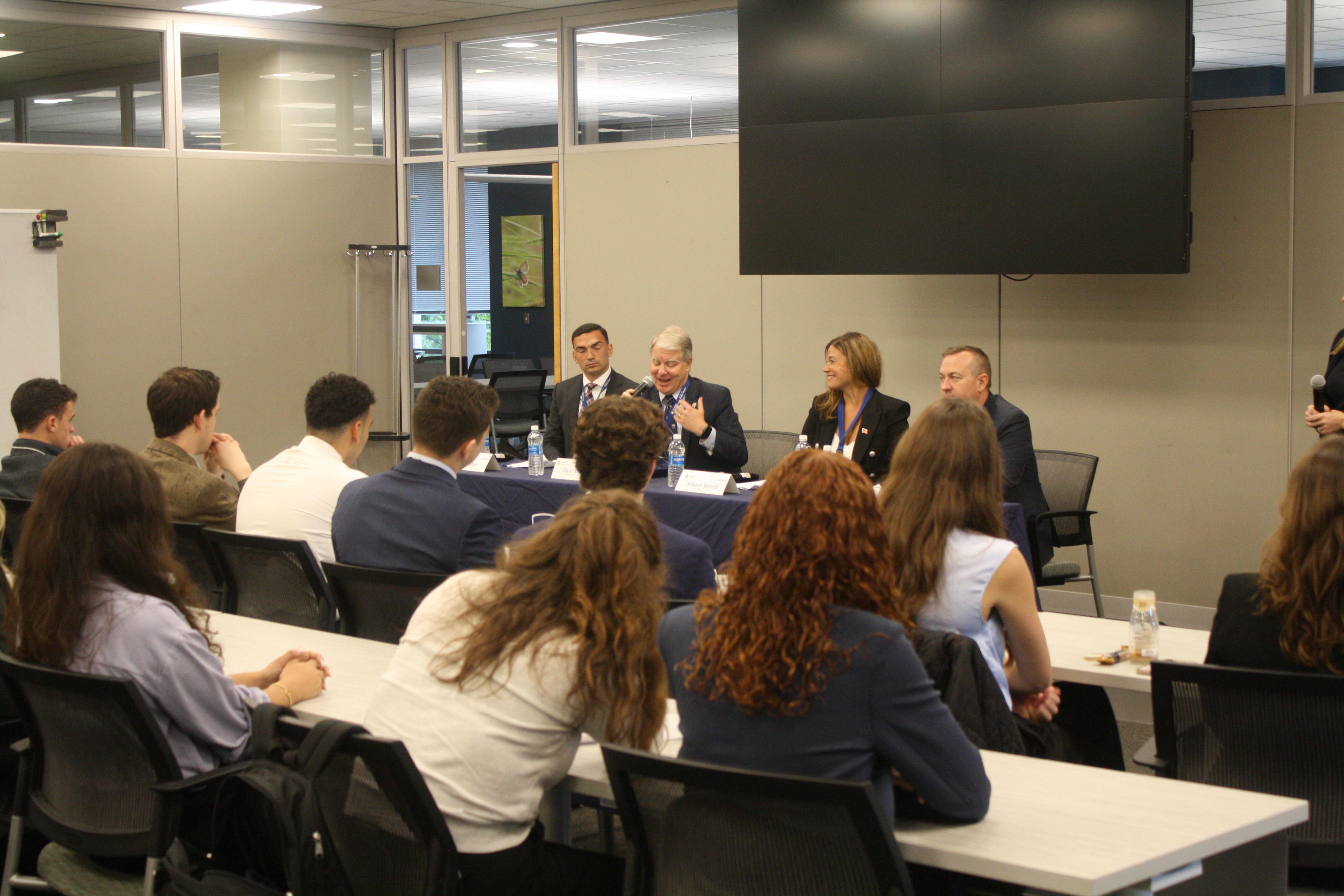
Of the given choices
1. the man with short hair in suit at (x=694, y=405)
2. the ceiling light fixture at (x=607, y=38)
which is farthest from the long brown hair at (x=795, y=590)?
the ceiling light fixture at (x=607, y=38)

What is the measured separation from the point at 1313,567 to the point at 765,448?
393cm

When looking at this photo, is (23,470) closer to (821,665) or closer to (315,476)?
(315,476)

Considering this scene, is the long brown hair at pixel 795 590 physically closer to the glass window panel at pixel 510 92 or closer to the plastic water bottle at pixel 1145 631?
the plastic water bottle at pixel 1145 631

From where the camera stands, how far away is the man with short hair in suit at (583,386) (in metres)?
6.09

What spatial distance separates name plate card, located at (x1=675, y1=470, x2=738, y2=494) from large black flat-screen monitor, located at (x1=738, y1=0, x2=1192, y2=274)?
160 cm

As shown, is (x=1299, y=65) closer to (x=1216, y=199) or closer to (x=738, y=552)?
(x=1216, y=199)

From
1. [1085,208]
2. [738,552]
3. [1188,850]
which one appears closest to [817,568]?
[738,552]

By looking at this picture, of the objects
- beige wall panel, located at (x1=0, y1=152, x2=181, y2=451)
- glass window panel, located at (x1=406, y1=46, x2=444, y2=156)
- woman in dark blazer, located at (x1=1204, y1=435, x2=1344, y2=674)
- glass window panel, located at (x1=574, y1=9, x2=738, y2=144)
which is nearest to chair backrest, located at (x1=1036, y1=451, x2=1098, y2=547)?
glass window panel, located at (x1=574, y1=9, x2=738, y2=144)

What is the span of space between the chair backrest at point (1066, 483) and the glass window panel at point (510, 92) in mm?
3797

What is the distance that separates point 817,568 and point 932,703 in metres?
0.24

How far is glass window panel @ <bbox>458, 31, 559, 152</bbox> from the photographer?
7859 mm

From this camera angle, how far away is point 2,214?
6.72 m

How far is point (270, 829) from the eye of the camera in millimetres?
2262

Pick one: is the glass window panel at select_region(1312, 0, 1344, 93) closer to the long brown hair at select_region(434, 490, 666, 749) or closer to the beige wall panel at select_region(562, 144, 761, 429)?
the beige wall panel at select_region(562, 144, 761, 429)
